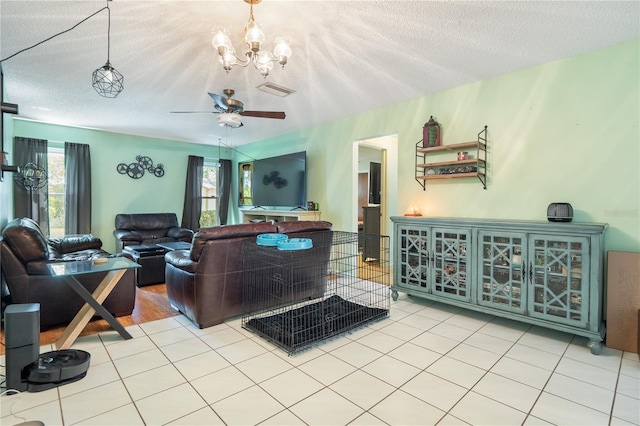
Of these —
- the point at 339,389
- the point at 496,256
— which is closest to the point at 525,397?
the point at 339,389

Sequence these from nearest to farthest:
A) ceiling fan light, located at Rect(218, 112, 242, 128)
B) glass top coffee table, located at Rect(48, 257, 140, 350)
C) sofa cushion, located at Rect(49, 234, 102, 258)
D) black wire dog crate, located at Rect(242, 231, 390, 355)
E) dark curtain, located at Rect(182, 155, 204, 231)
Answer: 1. glass top coffee table, located at Rect(48, 257, 140, 350)
2. black wire dog crate, located at Rect(242, 231, 390, 355)
3. ceiling fan light, located at Rect(218, 112, 242, 128)
4. sofa cushion, located at Rect(49, 234, 102, 258)
5. dark curtain, located at Rect(182, 155, 204, 231)

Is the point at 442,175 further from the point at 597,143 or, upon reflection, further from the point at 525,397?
the point at 525,397

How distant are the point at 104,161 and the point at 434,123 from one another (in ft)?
19.5

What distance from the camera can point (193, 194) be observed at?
6984 mm

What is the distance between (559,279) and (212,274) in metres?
3.05

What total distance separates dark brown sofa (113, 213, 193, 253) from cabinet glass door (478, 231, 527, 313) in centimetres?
479

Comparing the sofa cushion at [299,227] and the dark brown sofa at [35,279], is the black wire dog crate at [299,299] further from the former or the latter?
the dark brown sofa at [35,279]

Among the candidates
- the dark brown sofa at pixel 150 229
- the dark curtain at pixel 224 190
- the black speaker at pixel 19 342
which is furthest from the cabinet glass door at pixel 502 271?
the dark curtain at pixel 224 190

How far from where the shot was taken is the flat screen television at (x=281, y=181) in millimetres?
5582

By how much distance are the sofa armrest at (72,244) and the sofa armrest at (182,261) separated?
2.32m

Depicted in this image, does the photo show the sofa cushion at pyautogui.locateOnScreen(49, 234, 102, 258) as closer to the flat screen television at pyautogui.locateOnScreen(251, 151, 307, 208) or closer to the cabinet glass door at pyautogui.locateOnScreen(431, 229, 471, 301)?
the flat screen television at pyautogui.locateOnScreen(251, 151, 307, 208)

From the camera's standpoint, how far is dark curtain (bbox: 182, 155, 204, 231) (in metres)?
6.93

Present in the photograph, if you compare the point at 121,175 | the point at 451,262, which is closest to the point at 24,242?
the point at 121,175

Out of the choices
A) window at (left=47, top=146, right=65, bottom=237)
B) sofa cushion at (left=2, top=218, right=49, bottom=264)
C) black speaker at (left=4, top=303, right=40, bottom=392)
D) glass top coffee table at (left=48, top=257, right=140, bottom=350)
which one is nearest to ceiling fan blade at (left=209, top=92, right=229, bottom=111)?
glass top coffee table at (left=48, top=257, right=140, bottom=350)
